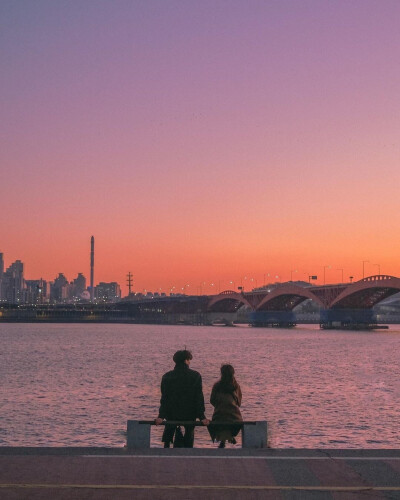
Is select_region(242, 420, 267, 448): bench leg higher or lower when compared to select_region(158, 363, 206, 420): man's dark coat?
lower

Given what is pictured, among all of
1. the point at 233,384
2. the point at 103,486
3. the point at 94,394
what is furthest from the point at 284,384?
the point at 103,486

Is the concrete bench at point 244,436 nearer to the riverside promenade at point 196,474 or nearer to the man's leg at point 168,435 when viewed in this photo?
the riverside promenade at point 196,474

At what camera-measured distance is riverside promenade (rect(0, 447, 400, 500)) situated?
1150 cm

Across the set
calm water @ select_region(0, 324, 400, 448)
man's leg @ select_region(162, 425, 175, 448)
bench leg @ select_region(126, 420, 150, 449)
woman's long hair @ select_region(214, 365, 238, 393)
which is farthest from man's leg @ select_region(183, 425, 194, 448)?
calm water @ select_region(0, 324, 400, 448)

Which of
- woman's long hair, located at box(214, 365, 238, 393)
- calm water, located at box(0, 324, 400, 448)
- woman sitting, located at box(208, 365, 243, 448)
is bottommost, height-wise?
calm water, located at box(0, 324, 400, 448)

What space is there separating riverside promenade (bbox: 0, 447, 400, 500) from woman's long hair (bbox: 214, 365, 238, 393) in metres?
1.49

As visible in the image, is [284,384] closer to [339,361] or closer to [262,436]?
[339,361]

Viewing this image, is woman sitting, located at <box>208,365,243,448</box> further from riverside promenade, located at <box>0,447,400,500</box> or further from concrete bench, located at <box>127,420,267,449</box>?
riverside promenade, located at <box>0,447,400,500</box>

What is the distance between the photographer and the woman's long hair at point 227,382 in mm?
15523

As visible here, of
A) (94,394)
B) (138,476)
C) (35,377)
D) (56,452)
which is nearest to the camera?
A: (138,476)

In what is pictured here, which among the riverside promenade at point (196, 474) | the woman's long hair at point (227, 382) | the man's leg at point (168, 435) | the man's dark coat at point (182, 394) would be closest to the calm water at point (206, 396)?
the man's leg at point (168, 435)

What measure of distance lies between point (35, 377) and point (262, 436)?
2146 inches

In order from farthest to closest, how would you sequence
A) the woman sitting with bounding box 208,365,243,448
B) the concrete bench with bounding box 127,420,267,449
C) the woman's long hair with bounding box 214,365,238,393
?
the woman sitting with bounding box 208,365,243,448 → the woman's long hair with bounding box 214,365,238,393 → the concrete bench with bounding box 127,420,267,449

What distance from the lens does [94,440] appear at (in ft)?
105
